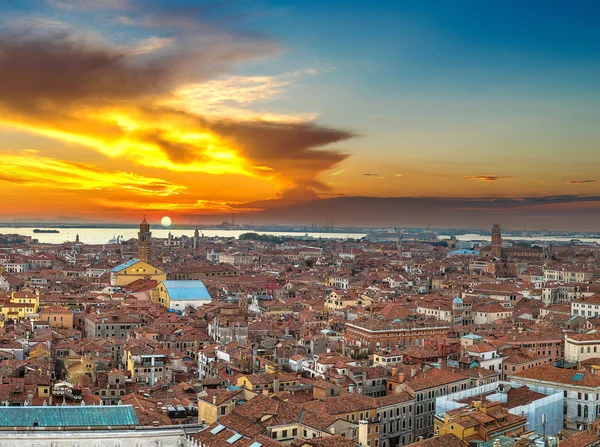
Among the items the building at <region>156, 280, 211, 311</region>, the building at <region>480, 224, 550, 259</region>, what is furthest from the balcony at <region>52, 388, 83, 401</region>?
the building at <region>480, 224, 550, 259</region>

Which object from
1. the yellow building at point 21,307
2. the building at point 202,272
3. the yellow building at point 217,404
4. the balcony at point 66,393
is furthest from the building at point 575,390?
the building at point 202,272

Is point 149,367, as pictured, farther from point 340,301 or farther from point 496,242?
point 496,242

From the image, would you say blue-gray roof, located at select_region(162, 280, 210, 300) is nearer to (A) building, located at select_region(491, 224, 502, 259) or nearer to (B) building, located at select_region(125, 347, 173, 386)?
(B) building, located at select_region(125, 347, 173, 386)

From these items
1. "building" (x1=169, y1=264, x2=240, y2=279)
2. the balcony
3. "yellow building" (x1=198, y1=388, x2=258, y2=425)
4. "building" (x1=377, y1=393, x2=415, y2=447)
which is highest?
"building" (x1=169, y1=264, x2=240, y2=279)

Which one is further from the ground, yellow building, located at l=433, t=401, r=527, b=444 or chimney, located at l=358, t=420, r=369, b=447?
yellow building, located at l=433, t=401, r=527, b=444

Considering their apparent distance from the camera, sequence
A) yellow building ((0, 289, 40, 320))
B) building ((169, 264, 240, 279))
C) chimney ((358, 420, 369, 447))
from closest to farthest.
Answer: chimney ((358, 420, 369, 447)), yellow building ((0, 289, 40, 320)), building ((169, 264, 240, 279))

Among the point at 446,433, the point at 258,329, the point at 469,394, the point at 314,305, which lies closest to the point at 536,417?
the point at 469,394

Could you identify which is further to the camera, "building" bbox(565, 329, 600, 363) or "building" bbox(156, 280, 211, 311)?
"building" bbox(156, 280, 211, 311)

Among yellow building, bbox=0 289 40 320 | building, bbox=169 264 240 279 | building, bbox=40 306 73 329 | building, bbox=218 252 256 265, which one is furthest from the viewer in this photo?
building, bbox=218 252 256 265
